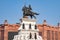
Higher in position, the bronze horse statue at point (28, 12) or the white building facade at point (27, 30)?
the bronze horse statue at point (28, 12)

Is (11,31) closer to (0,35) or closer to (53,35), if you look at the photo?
(0,35)

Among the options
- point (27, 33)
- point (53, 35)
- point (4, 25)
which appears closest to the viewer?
point (27, 33)

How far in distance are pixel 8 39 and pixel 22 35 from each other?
34843mm

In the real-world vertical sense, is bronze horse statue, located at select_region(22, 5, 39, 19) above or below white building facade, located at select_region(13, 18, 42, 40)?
above

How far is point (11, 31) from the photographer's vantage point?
301 ft

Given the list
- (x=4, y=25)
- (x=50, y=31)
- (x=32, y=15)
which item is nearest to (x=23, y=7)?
(x=32, y=15)

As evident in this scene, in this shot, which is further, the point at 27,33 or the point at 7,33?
the point at 7,33

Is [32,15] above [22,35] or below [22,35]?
above

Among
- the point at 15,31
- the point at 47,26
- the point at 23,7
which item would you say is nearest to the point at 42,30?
the point at 47,26

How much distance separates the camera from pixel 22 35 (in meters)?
57.8

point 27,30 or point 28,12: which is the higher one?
point 28,12

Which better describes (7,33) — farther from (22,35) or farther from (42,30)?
(22,35)

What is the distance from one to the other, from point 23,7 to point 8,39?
33871 millimetres

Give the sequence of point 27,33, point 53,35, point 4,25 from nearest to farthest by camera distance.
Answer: point 27,33 < point 4,25 < point 53,35
